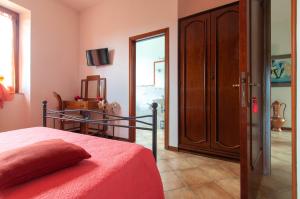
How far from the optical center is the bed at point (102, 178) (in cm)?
62

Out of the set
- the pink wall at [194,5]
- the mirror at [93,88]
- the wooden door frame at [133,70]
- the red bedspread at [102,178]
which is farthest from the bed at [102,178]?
the mirror at [93,88]

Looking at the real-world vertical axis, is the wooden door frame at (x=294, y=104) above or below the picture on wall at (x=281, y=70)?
below

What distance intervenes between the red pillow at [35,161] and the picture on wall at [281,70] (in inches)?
170

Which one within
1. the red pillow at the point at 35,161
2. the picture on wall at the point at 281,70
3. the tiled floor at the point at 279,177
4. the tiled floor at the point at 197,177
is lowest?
the tiled floor at the point at 197,177

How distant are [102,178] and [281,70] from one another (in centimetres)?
448

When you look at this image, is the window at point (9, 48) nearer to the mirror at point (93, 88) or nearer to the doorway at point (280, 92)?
the mirror at point (93, 88)

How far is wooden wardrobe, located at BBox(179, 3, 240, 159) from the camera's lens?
243cm

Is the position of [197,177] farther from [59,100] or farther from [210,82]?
[59,100]

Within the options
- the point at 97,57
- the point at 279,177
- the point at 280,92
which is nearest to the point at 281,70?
the point at 280,92

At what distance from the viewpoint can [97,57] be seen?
376cm

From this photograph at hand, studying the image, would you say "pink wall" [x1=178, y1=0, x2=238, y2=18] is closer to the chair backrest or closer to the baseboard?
the baseboard

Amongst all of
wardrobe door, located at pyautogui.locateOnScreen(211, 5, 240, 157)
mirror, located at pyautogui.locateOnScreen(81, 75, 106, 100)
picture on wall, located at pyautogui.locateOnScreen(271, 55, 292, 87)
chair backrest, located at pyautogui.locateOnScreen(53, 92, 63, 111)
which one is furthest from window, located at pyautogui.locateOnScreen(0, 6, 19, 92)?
picture on wall, located at pyautogui.locateOnScreen(271, 55, 292, 87)

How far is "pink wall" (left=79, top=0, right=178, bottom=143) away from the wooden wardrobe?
15cm

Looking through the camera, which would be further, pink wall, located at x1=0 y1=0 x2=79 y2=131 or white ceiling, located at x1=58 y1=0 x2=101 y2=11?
white ceiling, located at x1=58 y1=0 x2=101 y2=11
